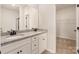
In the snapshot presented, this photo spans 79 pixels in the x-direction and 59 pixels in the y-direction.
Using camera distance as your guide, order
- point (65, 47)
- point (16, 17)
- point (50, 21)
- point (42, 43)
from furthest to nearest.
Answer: point (65, 47) < point (50, 21) < point (42, 43) < point (16, 17)

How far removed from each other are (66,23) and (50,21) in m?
1.99

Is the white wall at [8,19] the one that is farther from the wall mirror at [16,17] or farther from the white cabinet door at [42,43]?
the white cabinet door at [42,43]

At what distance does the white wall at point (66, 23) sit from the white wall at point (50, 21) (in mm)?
1473

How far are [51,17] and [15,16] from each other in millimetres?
1318

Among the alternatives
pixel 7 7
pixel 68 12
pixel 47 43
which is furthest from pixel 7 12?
pixel 68 12

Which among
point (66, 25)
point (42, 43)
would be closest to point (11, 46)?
point (42, 43)

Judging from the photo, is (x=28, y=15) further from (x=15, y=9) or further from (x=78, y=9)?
(x=78, y=9)

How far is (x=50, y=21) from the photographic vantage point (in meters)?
3.20

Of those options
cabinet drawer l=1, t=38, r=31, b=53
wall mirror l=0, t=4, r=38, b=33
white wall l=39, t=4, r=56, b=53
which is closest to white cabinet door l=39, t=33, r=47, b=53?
white wall l=39, t=4, r=56, b=53

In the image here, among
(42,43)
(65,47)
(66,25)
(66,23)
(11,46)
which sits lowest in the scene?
(65,47)

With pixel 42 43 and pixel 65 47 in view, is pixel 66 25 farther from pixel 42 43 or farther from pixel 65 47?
pixel 42 43

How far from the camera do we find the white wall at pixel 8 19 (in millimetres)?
2014

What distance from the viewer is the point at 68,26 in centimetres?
485

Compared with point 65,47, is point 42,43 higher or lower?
higher
